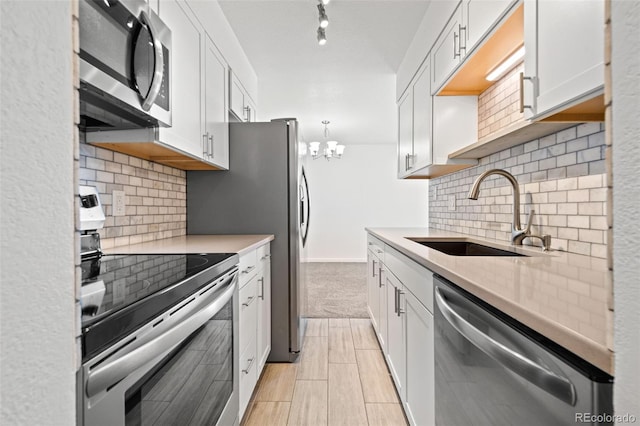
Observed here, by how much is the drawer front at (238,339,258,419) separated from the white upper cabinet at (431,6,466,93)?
6.47 ft

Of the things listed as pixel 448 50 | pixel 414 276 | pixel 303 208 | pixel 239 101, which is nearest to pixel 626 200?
pixel 414 276

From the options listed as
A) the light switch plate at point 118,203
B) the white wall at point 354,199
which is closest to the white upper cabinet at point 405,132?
the light switch plate at point 118,203

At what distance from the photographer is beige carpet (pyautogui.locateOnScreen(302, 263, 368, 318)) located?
12.3 ft

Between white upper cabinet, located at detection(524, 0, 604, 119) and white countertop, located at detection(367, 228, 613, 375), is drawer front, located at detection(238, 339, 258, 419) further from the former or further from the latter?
white upper cabinet, located at detection(524, 0, 604, 119)

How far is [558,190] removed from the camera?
1.55m

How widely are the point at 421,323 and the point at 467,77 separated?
1529mm

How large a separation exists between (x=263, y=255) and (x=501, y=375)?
5.71ft

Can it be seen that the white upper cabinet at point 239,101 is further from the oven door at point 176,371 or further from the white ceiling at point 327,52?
the oven door at point 176,371

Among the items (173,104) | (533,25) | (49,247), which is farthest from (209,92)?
(49,247)

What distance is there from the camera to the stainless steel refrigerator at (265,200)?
8.58ft

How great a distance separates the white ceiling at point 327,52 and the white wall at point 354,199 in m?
2.41

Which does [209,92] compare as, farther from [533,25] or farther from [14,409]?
[14,409]

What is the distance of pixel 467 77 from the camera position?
6.98ft

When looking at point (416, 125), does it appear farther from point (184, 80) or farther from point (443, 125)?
point (184, 80)
